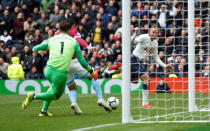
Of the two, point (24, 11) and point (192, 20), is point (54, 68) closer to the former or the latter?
point (192, 20)

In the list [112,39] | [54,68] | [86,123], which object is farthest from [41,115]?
[112,39]

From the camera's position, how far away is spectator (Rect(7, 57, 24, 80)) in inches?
874

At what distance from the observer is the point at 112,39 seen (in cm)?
2272

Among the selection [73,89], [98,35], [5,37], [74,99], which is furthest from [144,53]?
[5,37]

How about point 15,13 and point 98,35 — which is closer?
point 98,35

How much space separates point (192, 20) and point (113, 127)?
4.74 meters

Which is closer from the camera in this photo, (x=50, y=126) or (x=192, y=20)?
(x=50, y=126)

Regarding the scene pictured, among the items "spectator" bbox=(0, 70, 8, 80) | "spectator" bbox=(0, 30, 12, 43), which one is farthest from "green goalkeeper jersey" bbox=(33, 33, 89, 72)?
"spectator" bbox=(0, 30, 12, 43)

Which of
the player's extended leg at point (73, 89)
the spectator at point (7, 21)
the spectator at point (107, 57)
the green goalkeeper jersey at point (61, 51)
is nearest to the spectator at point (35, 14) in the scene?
the spectator at point (7, 21)

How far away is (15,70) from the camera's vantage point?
22250 millimetres

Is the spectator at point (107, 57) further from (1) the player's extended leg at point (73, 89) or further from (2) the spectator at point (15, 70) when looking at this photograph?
(1) the player's extended leg at point (73, 89)

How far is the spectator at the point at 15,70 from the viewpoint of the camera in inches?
874

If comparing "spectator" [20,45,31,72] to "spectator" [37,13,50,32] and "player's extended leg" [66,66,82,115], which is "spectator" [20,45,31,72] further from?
"player's extended leg" [66,66,82,115]

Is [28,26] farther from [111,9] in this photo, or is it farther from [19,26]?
[111,9]
